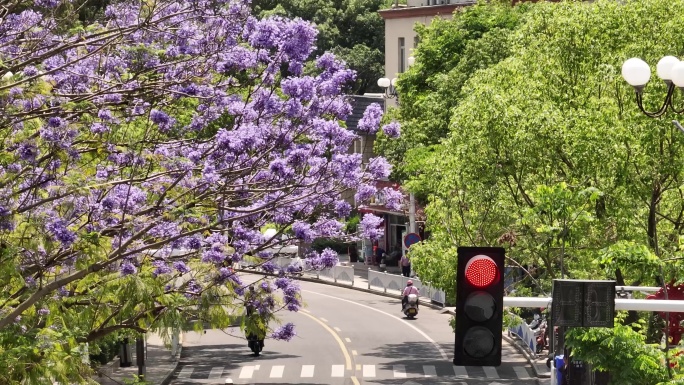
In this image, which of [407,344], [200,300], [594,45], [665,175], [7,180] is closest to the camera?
[7,180]

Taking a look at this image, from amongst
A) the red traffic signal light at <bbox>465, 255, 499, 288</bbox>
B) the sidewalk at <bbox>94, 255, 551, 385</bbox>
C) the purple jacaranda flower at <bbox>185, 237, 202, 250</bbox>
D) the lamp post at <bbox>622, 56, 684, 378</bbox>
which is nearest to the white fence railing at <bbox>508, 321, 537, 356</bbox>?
the sidewalk at <bbox>94, 255, 551, 385</bbox>

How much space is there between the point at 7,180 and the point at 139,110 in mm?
3418

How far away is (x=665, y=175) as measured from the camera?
29.1 m

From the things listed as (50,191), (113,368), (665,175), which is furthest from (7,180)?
(113,368)

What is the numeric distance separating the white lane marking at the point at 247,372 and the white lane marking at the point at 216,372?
593 mm

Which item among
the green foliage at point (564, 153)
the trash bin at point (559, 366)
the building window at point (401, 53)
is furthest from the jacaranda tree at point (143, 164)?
the building window at point (401, 53)

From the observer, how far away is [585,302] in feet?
41.3

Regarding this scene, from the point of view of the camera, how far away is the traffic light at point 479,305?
11023 millimetres

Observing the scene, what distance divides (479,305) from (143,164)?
881 cm

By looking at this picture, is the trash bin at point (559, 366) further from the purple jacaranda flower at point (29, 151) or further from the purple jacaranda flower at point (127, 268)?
the purple jacaranda flower at point (29, 151)

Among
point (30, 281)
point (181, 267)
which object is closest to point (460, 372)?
point (181, 267)

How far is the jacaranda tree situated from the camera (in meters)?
16.9

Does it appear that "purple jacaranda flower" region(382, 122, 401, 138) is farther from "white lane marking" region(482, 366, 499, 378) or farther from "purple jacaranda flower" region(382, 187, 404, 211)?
"white lane marking" region(482, 366, 499, 378)

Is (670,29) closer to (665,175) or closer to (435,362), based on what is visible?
(665,175)
